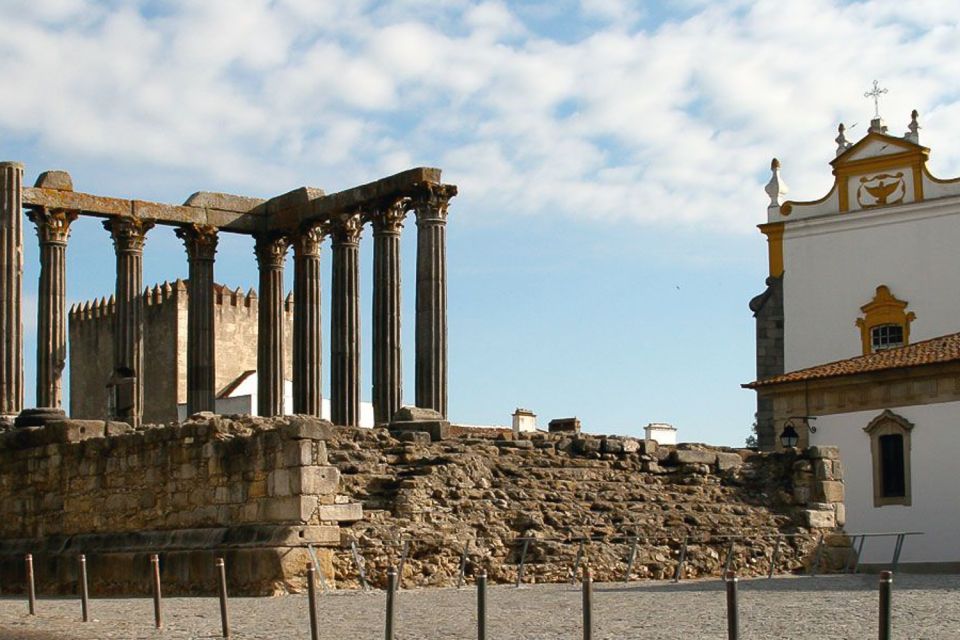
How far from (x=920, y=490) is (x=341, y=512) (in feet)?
61.3

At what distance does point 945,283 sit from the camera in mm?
45531

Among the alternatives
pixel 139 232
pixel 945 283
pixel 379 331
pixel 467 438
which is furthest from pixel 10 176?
pixel 945 283

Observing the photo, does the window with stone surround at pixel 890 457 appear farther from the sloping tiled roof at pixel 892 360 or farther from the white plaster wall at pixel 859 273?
the white plaster wall at pixel 859 273

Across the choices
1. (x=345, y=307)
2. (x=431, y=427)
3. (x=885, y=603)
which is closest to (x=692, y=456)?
(x=431, y=427)

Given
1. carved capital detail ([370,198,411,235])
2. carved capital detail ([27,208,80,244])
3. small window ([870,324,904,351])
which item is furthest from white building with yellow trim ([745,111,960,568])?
carved capital detail ([27,208,80,244])

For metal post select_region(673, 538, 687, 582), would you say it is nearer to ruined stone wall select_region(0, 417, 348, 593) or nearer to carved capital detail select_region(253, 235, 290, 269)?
ruined stone wall select_region(0, 417, 348, 593)

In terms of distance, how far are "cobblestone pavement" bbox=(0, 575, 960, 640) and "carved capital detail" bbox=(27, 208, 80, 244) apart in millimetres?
13185

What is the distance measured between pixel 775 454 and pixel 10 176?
46.5 ft

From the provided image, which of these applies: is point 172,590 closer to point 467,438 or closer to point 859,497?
point 467,438

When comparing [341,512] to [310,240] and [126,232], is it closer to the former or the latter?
[126,232]

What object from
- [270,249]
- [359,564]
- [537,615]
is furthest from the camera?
[270,249]

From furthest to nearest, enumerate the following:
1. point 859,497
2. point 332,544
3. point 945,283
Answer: point 945,283
point 859,497
point 332,544

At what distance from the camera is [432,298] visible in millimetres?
32594

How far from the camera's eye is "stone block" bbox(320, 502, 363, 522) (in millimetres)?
20438
